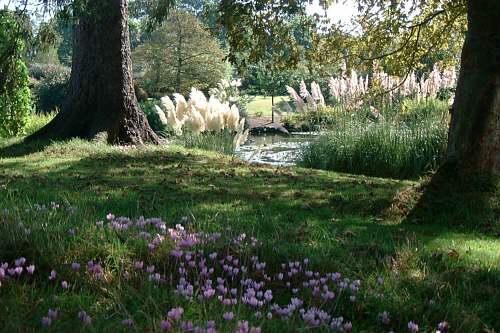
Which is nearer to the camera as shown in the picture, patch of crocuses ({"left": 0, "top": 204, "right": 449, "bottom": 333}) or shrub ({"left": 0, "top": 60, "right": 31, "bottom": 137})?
patch of crocuses ({"left": 0, "top": 204, "right": 449, "bottom": 333})

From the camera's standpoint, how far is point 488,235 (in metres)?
4.64

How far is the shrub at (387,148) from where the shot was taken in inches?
393

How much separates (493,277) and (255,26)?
5093 mm

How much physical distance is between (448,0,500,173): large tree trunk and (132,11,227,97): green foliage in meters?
22.4

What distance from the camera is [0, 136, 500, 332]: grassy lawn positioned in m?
2.51

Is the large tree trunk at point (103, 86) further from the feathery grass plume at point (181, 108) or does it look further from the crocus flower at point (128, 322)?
the crocus flower at point (128, 322)

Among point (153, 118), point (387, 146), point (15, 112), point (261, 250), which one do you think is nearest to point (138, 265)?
point (261, 250)

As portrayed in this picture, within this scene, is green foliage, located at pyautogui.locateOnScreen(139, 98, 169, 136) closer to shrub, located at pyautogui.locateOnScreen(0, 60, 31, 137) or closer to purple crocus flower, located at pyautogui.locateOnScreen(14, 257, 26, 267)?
shrub, located at pyautogui.locateOnScreen(0, 60, 31, 137)

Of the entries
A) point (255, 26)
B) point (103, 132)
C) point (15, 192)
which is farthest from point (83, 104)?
point (15, 192)

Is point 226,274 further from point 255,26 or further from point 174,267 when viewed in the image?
point 255,26

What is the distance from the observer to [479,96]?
5.02 m

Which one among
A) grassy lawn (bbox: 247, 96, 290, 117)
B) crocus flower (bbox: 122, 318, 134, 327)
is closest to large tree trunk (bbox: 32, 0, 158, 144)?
crocus flower (bbox: 122, 318, 134, 327)

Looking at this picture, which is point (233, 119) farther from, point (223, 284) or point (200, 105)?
point (223, 284)

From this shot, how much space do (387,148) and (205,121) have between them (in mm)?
3586
